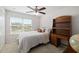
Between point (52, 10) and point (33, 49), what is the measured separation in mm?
763

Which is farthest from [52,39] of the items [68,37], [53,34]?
[68,37]

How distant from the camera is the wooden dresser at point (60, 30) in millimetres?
1318

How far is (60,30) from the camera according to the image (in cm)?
141

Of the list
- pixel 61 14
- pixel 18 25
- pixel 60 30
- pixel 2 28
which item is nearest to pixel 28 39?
pixel 18 25

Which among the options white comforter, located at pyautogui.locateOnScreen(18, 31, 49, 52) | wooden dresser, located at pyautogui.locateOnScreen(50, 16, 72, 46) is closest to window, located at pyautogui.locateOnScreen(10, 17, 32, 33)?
white comforter, located at pyautogui.locateOnScreen(18, 31, 49, 52)

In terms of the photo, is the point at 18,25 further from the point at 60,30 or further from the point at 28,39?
the point at 60,30

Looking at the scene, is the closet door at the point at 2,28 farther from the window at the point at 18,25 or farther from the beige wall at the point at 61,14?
the beige wall at the point at 61,14

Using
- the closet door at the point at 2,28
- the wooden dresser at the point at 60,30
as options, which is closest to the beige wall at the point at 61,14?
the wooden dresser at the point at 60,30

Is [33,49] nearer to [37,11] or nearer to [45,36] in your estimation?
[45,36]

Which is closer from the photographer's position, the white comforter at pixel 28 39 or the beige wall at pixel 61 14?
the beige wall at pixel 61 14

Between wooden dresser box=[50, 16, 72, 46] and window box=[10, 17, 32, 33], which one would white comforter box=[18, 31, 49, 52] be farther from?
wooden dresser box=[50, 16, 72, 46]

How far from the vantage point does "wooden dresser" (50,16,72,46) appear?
1.32m
